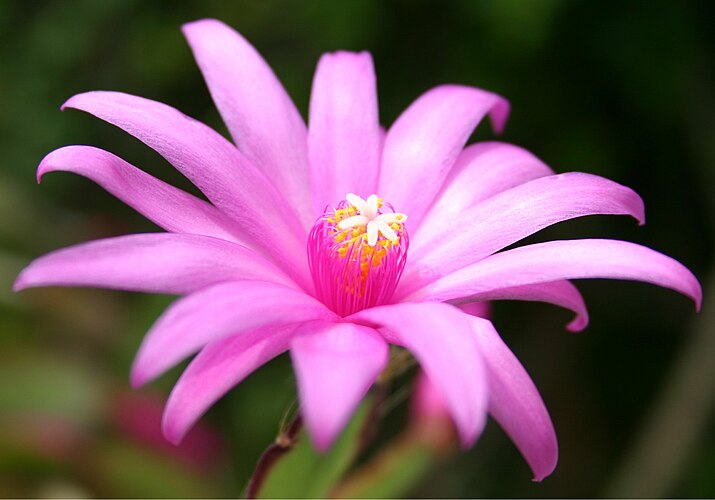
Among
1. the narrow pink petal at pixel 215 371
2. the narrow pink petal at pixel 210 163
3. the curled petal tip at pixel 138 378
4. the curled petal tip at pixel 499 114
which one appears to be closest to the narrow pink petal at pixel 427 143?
the curled petal tip at pixel 499 114

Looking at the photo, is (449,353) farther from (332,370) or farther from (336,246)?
(336,246)

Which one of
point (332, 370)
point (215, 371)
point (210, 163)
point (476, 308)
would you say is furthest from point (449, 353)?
point (476, 308)

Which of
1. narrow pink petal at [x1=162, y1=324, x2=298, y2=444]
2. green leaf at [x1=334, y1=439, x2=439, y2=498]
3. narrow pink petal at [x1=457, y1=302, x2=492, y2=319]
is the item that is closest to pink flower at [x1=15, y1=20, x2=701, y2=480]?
narrow pink petal at [x1=162, y1=324, x2=298, y2=444]

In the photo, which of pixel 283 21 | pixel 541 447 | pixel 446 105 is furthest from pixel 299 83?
pixel 541 447

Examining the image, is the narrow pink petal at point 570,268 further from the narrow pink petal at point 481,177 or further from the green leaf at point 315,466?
the green leaf at point 315,466

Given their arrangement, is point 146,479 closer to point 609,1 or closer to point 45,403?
point 45,403

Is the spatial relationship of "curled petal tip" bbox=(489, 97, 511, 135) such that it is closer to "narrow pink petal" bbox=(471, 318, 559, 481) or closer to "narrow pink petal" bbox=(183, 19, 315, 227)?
"narrow pink petal" bbox=(183, 19, 315, 227)
